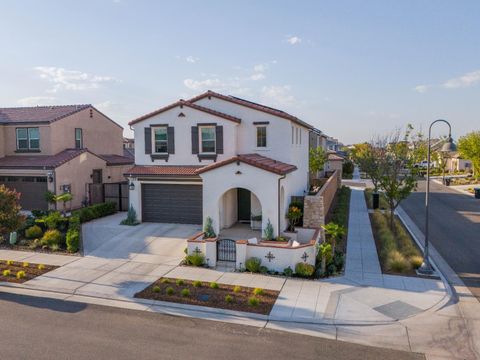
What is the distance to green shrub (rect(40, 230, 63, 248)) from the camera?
17812mm

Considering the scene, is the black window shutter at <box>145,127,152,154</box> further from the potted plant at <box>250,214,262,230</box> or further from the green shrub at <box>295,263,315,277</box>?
the green shrub at <box>295,263,315,277</box>

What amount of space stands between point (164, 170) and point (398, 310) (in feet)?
44.6

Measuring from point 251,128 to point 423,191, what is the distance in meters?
29.8

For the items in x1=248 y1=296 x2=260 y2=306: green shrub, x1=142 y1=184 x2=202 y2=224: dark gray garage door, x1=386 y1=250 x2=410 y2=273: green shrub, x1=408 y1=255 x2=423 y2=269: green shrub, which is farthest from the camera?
x1=142 y1=184 x2=202 y2=224: dark gray garage door

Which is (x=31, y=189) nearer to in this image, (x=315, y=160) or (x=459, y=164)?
(x=315, y=160)

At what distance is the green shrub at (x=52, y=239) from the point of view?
58.4 feet

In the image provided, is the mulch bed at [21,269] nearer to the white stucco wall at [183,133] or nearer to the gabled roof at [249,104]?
the white stucco wall at [183,133]

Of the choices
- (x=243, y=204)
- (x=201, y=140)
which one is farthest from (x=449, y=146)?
(x=201, y=140)

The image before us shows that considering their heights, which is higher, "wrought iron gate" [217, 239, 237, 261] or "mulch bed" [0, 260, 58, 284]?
"wrought iron gate" [217, 239, 237, 261]

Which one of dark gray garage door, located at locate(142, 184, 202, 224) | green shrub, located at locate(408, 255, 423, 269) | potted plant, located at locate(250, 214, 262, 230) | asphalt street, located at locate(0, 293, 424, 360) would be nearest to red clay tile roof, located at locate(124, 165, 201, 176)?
dark gray garage door, located at locate(142, 184, 202, 224)

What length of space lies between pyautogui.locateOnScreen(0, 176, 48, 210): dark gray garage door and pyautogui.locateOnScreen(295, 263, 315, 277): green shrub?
1757 centimetres

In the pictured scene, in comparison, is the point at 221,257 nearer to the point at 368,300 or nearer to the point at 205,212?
the point at 205,212

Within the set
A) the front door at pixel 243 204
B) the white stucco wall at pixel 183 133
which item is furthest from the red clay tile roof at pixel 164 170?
the front door at pixel 243 204

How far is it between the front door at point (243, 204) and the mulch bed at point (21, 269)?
939 cm
